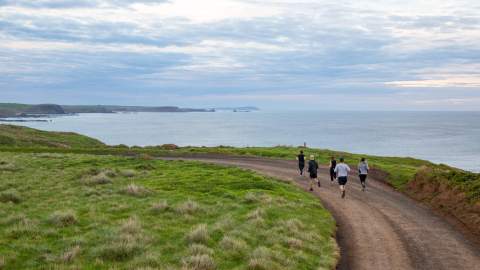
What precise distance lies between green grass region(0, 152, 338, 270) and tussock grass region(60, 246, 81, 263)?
3cm

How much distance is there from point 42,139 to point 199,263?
3058 inches

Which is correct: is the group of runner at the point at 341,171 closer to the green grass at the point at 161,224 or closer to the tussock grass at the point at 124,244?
the green grass at the point at 161,224

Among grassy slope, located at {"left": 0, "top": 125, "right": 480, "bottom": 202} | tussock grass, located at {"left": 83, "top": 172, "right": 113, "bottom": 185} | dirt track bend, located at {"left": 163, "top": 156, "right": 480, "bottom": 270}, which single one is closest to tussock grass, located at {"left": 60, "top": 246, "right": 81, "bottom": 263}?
dirt track bend, located at {"left": 163, "top": 156, "right": 480, "bottom": 270}

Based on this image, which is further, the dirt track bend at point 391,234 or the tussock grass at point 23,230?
the dirt track bend at point 391,234

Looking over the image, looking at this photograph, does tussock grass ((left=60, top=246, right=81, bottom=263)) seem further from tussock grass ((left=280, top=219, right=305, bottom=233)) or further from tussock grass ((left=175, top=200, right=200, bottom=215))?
tussock grass ((left=280, top=219, right=305, bottom=233))

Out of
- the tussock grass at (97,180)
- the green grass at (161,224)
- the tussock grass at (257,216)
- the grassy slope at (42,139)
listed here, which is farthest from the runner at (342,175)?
the grassy slope at (42,139)

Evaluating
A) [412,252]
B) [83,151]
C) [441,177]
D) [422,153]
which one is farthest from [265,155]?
[422,153]

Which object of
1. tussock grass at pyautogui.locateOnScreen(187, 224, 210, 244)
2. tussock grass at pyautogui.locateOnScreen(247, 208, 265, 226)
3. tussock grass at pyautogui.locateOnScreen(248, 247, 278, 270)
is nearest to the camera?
tussock grass at pyautogui.locateOnScreen(248, 247, 278, 270)

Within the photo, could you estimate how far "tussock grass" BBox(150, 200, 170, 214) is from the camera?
20.3m

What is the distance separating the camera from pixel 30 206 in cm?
2133

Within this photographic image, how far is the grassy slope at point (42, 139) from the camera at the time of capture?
245 ft

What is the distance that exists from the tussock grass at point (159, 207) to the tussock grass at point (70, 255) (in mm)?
6520

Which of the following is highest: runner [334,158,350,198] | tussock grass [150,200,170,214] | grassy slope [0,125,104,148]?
runner [334,158,350,198]

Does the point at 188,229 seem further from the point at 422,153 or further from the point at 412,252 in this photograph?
the point at 422,153
